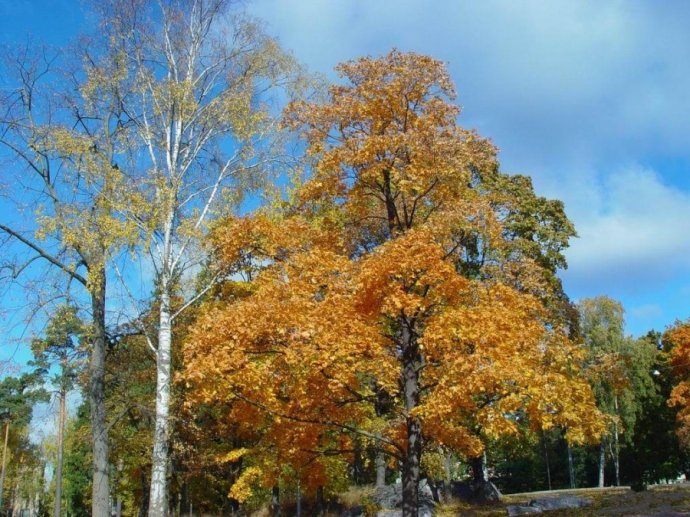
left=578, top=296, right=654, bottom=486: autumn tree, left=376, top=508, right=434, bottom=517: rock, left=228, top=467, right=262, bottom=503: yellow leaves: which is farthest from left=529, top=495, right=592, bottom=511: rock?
left=578, top=296, right=654, bottom=486: autumn tree

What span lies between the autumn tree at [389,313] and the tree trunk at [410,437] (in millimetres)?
23

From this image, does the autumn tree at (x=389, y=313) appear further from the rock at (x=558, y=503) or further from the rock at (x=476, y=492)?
the rock at (x=476, y=492)

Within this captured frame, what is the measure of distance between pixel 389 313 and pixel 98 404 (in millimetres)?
7174

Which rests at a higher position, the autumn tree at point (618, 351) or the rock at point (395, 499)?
Result: the autumn tree at point (618, 351)

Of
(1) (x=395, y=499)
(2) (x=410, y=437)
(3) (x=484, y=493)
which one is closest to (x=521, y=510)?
(1) (x=395, y=499)

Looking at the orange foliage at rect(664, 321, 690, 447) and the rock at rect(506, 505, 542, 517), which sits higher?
the orange foliage at rect(664, 321, 690, 447)

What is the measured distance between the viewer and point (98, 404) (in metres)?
12.2

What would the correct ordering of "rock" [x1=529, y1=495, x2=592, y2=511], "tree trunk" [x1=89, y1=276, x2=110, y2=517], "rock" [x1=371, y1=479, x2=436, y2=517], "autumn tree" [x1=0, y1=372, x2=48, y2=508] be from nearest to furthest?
1. "tree trunk" [x1=89, y1=276, x2=110, y2=517]
2. "rock" [x1=371, y1=479, x2=436, y2=517]
3. "rock" [x1=529, y1=495, x2=592, y2=511]
4. "autumn tree" [x1=0, y1=372, x2=48, y2=508]

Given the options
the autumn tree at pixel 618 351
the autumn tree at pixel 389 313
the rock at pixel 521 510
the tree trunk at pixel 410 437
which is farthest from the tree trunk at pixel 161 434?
the autumn tree at pixel 618 351

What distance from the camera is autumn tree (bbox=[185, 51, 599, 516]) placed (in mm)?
7898

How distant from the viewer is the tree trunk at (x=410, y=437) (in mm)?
8875

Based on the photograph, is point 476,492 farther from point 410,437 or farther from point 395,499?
point 410,437

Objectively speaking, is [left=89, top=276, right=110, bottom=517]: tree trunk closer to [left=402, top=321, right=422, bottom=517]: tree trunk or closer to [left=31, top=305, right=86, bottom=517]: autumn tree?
[left=31, top=305, right=86, bottom=517]: autumn tree

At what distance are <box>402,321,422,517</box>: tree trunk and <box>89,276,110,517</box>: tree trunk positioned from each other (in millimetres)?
6507
